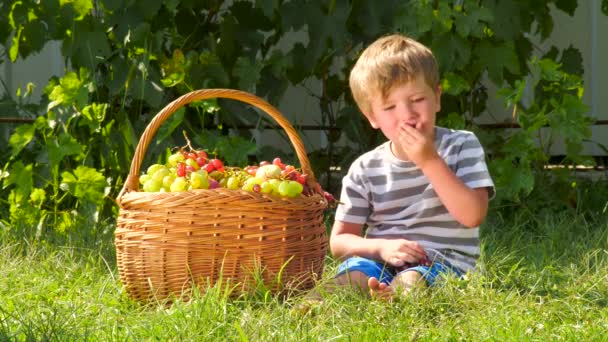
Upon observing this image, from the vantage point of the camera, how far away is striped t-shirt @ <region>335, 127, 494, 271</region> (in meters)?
2.44

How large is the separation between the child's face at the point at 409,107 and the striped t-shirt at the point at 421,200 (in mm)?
133

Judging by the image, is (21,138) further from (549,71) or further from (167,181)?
(549,71)

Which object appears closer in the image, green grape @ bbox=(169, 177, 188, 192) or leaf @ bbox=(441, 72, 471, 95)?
green grape @ bbox=(169, 177, 188, 192)

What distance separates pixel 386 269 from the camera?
246 cm

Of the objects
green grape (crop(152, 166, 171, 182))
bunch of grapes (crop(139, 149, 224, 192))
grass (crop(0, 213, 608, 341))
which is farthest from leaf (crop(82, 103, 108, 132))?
green grape (crop(152, 166, 171, 182))

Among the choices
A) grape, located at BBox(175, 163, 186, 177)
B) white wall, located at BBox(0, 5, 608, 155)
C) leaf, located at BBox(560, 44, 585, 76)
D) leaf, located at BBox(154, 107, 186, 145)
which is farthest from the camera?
white wall, located at BBox(0, 5, 608, 155)

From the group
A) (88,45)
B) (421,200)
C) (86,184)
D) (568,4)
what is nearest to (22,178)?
(86,184)

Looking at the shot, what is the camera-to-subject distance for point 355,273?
2.36 m

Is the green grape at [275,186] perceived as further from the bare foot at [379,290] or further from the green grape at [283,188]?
the bare foot at [379,290]

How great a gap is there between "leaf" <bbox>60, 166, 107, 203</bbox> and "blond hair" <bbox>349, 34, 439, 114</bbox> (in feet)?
3.65

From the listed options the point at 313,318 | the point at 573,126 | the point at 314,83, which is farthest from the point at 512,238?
the point at 314,83

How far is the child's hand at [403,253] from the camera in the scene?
2.30 m

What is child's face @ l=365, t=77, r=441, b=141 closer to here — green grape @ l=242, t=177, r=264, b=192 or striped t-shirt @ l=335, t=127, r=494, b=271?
striped t-shirt @ l=335, t=127, r=494, b=271

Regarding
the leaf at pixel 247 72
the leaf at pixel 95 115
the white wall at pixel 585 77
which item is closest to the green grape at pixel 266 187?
the leaf at pixel 247 72
